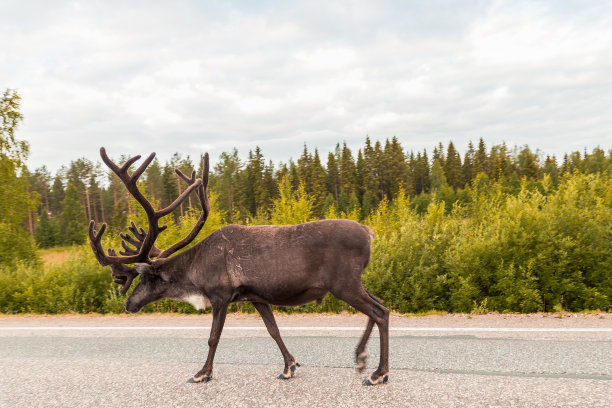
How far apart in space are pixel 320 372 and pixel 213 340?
3.96ft

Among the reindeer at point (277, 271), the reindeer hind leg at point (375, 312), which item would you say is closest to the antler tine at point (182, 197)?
the reindeer at point (277, 271)

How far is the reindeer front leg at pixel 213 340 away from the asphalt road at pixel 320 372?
12cm

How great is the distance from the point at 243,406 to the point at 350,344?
7.47ft

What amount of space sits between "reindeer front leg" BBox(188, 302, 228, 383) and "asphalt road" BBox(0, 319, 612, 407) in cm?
12

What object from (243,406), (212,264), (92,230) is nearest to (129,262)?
(92,230)

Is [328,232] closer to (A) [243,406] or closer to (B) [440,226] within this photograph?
(A) [243,406]

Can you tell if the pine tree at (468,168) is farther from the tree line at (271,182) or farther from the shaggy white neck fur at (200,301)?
the shaggy white neck fur at (200,301)

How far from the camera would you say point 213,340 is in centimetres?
415

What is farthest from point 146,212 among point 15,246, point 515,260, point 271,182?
point 271,182

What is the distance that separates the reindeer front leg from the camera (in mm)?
4074

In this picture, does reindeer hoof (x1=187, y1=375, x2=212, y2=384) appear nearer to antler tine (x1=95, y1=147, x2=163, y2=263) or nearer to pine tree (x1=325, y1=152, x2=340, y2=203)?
antler tine (x1=95, y1=147, x2=163, y2=263)

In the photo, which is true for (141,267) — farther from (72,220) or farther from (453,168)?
(453,168)

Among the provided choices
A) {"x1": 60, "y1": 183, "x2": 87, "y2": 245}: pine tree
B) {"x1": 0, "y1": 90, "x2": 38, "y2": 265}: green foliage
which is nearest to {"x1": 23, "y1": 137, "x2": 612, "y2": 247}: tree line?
{"x1": 60, "y1": 183, "x2": 87, "y2": 245}: pine tree

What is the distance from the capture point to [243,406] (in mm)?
3449
